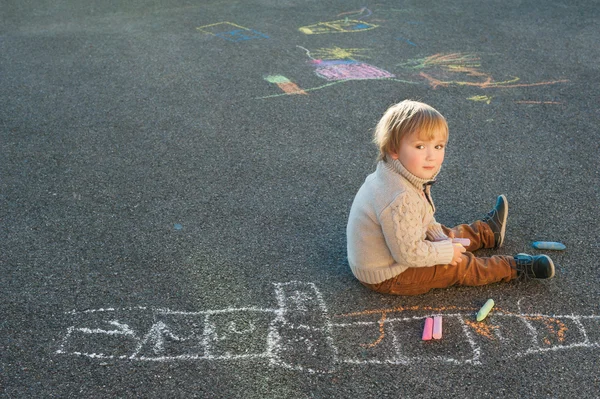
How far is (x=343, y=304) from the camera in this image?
315cm

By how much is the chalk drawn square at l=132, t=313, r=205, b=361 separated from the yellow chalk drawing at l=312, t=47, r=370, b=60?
13.7ft

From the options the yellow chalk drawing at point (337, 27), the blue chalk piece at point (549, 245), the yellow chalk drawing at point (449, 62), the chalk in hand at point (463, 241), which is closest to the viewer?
the chalk in hand at point (463, 241)

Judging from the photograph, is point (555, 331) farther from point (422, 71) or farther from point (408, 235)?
point (422, 71)

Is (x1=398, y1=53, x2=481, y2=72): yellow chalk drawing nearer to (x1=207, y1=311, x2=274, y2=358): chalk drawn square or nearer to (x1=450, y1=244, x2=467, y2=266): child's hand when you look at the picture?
(x1=450, y1=244, x2=467, y2=266): child's hand

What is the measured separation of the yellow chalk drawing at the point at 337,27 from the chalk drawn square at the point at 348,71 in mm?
1158

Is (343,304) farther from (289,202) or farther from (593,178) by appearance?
(593,178)

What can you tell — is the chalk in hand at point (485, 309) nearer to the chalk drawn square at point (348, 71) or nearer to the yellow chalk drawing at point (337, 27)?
the chalk drawn square at point (348, 71)

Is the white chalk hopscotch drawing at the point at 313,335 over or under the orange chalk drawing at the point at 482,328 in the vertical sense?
under

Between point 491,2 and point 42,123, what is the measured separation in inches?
229

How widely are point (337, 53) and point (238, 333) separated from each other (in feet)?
14.5

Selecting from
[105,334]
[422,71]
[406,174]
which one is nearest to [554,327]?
[406,174]

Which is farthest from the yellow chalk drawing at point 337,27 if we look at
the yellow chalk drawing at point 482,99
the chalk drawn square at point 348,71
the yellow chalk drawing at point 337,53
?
the yellow chalk drawing at point 482,99

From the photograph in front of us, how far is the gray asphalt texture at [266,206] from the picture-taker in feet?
9.10

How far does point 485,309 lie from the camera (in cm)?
305
